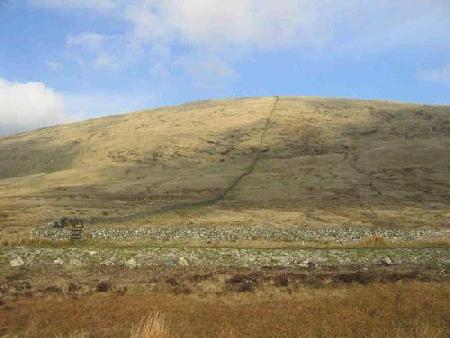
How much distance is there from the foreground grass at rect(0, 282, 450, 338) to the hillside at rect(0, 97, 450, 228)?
43865mm

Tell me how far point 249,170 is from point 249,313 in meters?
105

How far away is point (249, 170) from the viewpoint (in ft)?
411

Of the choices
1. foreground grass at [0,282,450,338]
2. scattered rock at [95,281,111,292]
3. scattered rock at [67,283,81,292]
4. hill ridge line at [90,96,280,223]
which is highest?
foreground grass at [0,282,450,338]

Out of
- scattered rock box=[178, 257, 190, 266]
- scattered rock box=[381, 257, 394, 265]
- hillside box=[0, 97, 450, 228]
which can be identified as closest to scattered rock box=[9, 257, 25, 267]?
scattered rock box=[178, 257, 190, 266]

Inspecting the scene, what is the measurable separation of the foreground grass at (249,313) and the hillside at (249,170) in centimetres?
4387

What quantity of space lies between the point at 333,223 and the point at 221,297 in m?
45.8

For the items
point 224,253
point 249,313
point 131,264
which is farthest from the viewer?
point 224,253

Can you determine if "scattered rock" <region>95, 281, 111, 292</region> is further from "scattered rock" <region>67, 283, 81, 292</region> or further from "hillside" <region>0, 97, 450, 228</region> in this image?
"hillside" <region>0, 97, 450, 228</region>

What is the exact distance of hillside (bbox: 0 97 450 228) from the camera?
80375 millimetres

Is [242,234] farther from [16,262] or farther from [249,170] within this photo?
[249,170]

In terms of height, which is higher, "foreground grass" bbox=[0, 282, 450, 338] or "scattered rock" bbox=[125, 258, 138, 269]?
"foreground grass" bbox=[0, 282, 450, 338]

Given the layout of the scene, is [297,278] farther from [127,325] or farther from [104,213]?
[104,213]

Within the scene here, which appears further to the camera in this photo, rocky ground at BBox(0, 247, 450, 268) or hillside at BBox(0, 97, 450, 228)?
hillside at BBox(0, 97, 450, 228)

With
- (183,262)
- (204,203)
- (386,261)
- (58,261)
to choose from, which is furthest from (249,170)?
(58,261)
